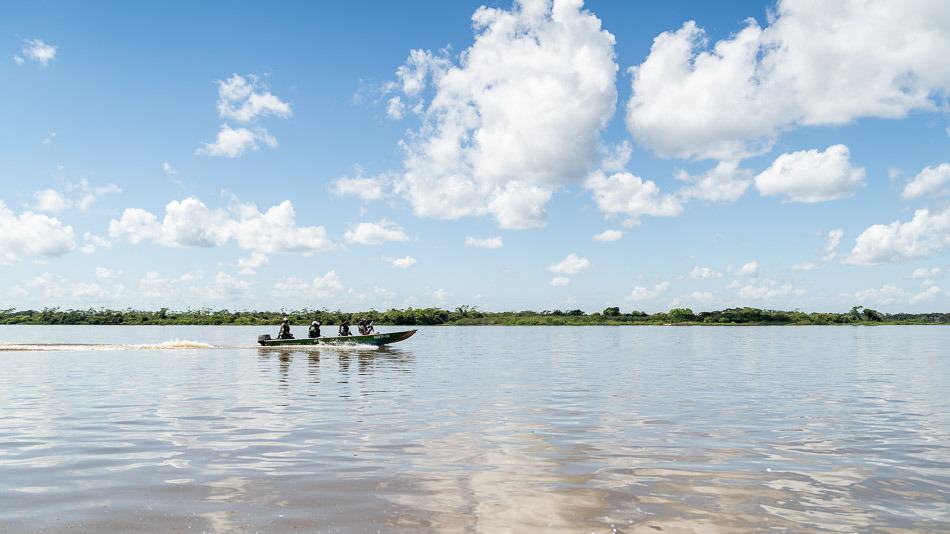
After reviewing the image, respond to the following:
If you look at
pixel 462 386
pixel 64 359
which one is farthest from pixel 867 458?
pixel 64 359

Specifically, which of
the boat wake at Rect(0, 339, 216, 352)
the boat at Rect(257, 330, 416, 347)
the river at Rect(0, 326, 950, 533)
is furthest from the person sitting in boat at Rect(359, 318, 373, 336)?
the river at Rect(0, 326, 950, 533)

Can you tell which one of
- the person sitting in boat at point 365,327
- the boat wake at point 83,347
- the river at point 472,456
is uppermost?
the person sitting in boat at point 365,327

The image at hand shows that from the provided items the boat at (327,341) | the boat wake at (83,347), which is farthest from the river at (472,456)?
the boat wake at (83,347)

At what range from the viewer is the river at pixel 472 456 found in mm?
9484

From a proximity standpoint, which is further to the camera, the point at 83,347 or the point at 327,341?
the point at 83,347

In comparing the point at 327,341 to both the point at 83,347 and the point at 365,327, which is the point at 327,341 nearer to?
the point at 365,327

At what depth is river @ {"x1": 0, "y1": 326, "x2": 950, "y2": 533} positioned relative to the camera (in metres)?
9.48

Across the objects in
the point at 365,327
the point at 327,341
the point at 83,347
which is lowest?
the point at 83,347

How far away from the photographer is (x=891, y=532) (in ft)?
29.2

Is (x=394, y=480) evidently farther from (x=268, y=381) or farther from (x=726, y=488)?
(x=268, y=381)

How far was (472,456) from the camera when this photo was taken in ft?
45.4

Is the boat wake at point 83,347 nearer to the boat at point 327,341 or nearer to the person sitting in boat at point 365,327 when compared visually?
the boat at point 327,341

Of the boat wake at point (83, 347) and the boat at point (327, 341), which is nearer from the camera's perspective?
the boat wake at point (83, 347)

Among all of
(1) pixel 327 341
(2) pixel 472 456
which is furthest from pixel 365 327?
(2) pixel 472 456
